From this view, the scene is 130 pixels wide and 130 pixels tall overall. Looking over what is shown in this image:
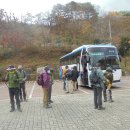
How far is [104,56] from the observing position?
85.5 ft

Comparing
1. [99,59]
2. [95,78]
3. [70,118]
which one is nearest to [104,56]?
[99,59]

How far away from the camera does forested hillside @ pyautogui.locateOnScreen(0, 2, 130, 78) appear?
6312 centimetres

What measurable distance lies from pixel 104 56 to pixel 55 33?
175 feet

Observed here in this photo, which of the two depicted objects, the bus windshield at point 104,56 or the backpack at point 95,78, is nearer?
the backpack at point 95,78

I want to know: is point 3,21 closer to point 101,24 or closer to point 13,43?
point 13,43

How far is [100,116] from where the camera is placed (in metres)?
11.8

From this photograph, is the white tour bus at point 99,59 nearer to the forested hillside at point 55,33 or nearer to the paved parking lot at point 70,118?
the paved parking lot at point 70,118

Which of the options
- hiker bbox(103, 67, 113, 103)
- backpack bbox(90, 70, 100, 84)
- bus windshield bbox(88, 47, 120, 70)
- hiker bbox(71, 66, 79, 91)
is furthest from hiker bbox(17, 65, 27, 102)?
bus windshield bbox(88, 47, 120, 70)

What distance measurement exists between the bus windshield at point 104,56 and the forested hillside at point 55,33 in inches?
1150

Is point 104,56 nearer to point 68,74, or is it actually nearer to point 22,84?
point 68,74

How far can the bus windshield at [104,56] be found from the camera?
84.4 feet

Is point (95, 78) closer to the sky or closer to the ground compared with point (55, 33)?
closer to the ground

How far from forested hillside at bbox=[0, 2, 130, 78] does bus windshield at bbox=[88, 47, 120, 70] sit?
95.8 ft

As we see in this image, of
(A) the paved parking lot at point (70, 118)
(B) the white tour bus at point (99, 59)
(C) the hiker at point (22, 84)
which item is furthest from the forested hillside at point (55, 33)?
(A) the paved parking lot at point (70, 118)
